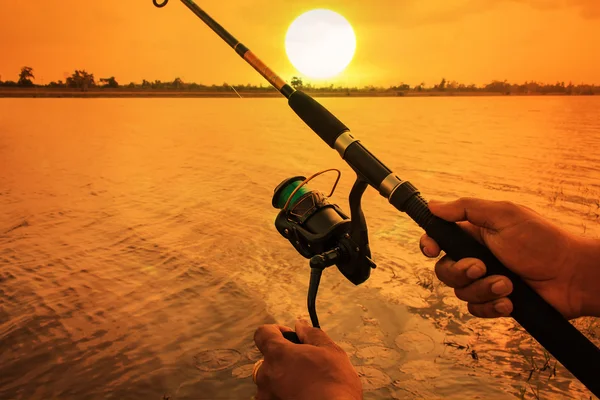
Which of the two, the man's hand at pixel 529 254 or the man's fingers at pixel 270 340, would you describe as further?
the man's hand at pixel 529 254

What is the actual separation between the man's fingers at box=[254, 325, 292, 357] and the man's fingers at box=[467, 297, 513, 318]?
0.84 meters

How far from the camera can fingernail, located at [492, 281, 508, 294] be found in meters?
1.63

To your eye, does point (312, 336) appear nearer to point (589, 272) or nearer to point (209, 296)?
point (589, 272)

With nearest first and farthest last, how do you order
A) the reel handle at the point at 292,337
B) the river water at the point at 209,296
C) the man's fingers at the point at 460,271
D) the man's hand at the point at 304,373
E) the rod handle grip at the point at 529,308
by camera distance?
the man's hand at the point at 304,373 → the rod handle grip at the point at 529,308 → the reel handle at the point at 292,337 → the man's fingers at the point at 460,271 → the river water at the point at 209,296

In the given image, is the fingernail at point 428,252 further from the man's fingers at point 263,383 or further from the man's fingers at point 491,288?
the man's fingers at point 263,383

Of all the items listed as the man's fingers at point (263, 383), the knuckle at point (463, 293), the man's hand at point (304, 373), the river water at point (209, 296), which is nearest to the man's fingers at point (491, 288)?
the knuckle at point (463, 293)

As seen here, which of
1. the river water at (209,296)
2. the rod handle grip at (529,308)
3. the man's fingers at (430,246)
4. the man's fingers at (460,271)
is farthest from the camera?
the river water at (209,296)

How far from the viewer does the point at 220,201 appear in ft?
26.8

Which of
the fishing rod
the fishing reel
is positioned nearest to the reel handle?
the fishing rod

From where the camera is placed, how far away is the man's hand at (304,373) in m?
1.35

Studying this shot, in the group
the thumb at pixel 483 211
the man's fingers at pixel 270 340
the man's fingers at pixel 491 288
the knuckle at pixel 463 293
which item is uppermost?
the thumb at pixel 483 211

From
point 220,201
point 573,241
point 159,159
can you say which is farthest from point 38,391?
point 159,159

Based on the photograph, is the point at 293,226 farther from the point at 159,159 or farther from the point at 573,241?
the point at 159,159

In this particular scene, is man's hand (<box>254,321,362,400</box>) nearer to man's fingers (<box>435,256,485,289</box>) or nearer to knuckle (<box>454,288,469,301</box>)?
man's fingers (<box>435,256,485,289</box>)
